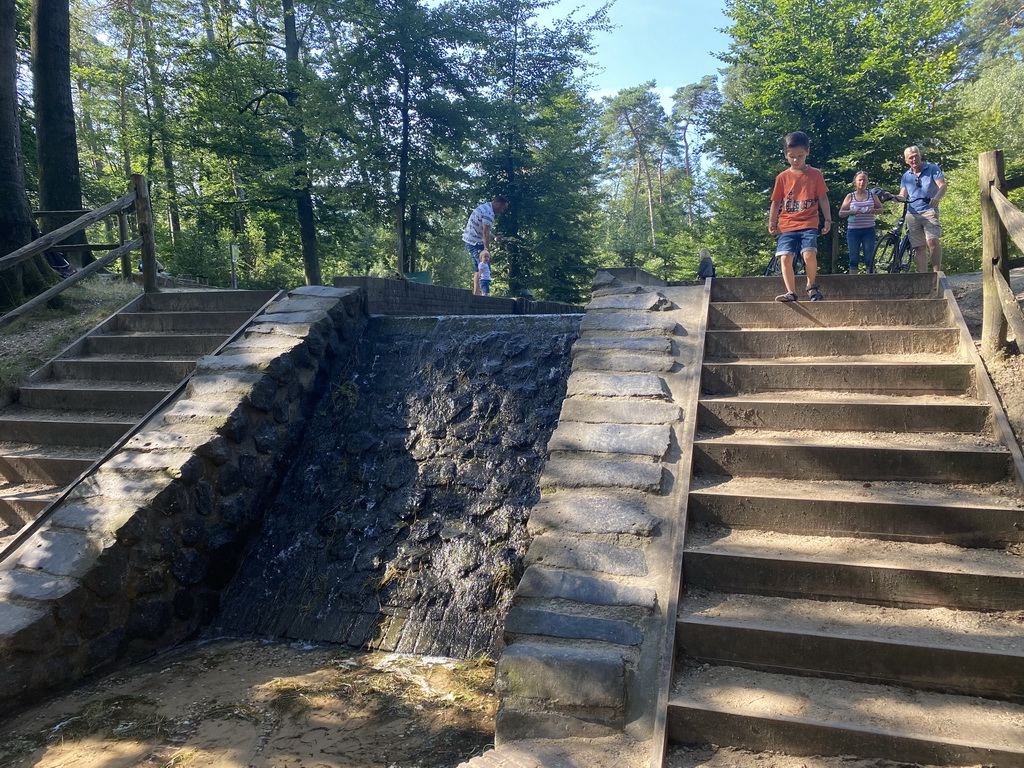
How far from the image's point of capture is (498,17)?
17.0 meters

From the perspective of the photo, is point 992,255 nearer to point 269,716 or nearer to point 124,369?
point 269,716

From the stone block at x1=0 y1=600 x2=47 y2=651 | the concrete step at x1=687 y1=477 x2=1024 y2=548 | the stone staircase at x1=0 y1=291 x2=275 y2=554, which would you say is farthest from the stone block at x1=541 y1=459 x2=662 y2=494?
the stone staircase at x1=0 y1=291 x2=275 y2=554

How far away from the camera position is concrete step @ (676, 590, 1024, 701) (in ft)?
8.32

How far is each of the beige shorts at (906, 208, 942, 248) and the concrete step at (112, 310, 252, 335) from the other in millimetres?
6783

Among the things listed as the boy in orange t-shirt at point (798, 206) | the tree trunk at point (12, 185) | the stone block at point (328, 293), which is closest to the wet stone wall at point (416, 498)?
the stone block at point (328, 293)

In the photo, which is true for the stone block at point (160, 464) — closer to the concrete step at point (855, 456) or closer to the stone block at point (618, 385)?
the stone block at point (618, 385)

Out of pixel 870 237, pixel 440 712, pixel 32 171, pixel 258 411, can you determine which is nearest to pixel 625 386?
pixel 440 712

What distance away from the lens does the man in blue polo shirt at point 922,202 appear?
6.62 m

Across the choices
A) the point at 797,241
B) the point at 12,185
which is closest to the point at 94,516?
the point at 797,241

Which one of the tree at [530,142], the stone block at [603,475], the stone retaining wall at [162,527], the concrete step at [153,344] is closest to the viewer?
the stone block at [603,475]

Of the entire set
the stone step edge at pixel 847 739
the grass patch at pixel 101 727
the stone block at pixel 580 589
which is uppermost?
the stone block at pixel 580 589

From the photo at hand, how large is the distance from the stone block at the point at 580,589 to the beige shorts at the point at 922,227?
18.7ft

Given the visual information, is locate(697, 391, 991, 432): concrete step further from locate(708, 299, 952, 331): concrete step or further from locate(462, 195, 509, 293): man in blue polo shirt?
locate(462, 195, 509, 293): man in blue polo shirt

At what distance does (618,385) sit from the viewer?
4.24 m
